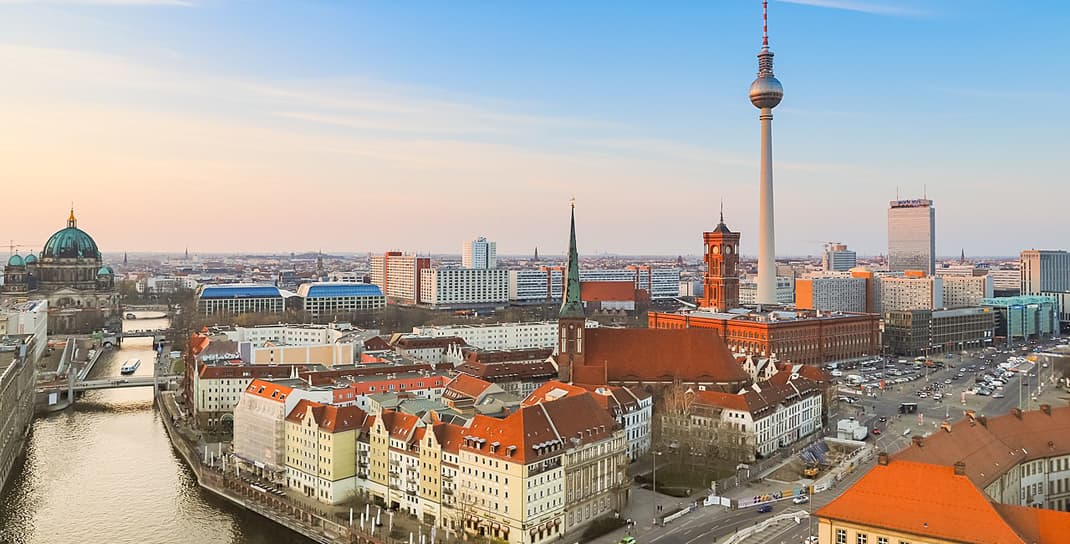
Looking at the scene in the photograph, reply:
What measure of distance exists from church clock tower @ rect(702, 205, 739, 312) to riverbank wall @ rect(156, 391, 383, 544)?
52.4 meters

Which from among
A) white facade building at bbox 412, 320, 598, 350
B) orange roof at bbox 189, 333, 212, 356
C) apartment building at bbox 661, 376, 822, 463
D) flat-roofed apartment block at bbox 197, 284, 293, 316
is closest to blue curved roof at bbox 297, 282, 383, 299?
flat-roofed apartment block at bbox 197, 284, 293, 316

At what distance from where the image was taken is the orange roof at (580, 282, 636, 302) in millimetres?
125438

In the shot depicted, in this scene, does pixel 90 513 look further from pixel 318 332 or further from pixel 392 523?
pixel 318 332

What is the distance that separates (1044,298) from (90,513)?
391 ft

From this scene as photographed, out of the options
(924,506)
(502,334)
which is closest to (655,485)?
(924,506)

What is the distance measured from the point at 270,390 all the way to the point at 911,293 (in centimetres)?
10709

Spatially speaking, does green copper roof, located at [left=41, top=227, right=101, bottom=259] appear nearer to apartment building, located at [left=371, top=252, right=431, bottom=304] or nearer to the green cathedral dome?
the green cathedral dome

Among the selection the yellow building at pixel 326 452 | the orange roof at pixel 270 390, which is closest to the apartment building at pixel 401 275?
the orange roof at pixel 270 390

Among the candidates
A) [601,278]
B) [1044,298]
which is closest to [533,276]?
[601,278]

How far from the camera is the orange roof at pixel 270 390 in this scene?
42031 millimetres

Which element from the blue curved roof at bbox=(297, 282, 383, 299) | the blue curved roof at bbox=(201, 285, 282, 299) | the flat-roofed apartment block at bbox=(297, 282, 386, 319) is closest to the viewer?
the blue curved roof at bbox=(201, 285, 282, 299)

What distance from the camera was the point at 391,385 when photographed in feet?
160

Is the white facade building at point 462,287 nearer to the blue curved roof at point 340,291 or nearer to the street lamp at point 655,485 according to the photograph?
the blue curved roof at point 340,291

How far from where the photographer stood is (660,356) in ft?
166
